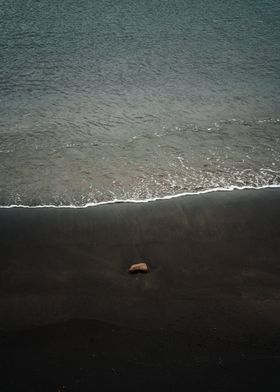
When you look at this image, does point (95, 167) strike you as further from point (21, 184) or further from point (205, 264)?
point (205, 264)

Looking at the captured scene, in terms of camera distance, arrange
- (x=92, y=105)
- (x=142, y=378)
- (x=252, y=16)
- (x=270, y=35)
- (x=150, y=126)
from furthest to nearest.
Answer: (x=252, y=16)
(x=270, y=35)
(x=92, y=105)
(x=150, y=126)
(x=142, y=378)

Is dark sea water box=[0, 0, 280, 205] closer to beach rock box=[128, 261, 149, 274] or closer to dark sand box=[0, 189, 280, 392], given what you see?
dark sand box=[0, 189, 280, 392]

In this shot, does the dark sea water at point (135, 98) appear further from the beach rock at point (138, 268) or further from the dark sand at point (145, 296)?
the beach rock at point (138, 268)

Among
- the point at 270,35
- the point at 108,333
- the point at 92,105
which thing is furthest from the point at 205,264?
the point at 270,35

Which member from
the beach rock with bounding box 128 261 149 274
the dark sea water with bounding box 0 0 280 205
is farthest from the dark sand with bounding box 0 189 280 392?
the dark sea water with bounding box 0 0 280 205

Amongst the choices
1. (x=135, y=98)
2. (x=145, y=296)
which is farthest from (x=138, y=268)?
(x=135, y=98)

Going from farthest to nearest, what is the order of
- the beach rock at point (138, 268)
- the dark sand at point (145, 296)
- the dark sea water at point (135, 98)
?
1. the dark sea water at point (135, 98)
2. the beach rock at point (138, 268)
3. the dark sand at point (145, 296)

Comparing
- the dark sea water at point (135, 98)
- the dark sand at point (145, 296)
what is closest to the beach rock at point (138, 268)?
the dark sand at point (145, 296)
